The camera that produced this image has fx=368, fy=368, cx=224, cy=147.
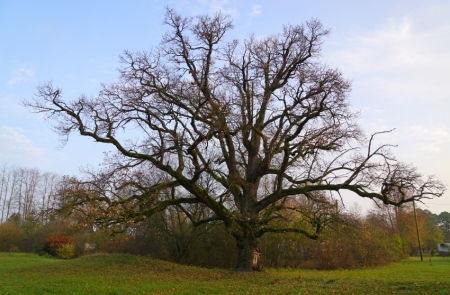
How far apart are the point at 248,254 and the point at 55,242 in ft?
89.0

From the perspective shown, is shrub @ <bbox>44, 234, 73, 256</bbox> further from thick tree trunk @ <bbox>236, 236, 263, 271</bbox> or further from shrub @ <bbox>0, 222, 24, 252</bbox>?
thick tree trunk @ <bbox>236, 236, 263, 271</bbox>

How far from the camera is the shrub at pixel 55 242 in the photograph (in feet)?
124

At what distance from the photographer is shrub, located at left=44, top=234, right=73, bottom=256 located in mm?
37719

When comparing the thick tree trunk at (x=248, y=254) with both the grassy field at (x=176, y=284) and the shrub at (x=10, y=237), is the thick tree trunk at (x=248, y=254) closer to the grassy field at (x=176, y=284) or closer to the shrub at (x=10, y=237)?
the grassy field at (x=176, y=284)

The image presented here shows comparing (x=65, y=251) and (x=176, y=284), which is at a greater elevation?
(x=65, y=251)

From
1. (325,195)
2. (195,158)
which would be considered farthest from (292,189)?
(195,158)

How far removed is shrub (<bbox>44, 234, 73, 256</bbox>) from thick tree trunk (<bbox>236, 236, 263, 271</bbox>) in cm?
2566

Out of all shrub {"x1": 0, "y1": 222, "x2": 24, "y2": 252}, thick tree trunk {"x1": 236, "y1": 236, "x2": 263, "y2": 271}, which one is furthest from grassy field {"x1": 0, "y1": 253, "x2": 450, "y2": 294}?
shrub {"x1": 0, "y1": 222, "x2": 24, "y2": 252}

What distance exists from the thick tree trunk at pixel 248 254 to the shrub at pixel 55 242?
84.2 feet

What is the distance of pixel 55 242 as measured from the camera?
37.9 metres

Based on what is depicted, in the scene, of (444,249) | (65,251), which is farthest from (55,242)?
(444,249)

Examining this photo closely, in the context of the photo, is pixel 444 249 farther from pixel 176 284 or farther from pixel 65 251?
→ pixel 176 284

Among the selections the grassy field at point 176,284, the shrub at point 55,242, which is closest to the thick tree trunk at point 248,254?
the grassy field at point 176,284

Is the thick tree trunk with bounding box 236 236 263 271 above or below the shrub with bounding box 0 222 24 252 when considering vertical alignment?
below
